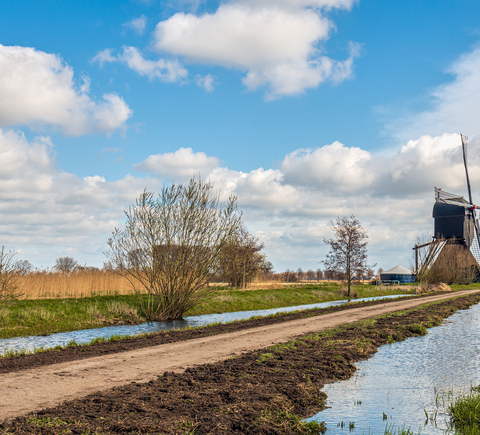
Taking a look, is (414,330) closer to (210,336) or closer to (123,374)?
(210,336)

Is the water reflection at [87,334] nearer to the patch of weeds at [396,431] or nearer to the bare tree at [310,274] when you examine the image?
the patch of weeds at [396,431]

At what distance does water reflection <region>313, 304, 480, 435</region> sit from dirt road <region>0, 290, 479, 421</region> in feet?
11.9

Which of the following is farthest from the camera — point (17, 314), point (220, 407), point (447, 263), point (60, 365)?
point (447, 263)

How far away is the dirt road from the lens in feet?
25.3

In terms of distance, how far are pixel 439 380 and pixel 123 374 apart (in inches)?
272

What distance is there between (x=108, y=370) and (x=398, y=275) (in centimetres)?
7672

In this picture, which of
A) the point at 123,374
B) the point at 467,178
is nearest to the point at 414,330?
the point at 123,374

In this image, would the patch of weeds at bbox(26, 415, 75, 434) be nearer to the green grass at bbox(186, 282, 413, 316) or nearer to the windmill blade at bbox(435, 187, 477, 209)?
the green grass at bbox(186, 282, 413, 316)

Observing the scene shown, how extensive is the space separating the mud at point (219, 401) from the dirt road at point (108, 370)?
63 cm

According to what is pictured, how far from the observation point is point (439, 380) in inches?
368

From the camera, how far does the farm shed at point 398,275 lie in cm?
7775


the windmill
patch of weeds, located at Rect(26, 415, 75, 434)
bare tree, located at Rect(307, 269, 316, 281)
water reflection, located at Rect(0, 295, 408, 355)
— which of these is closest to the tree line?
water reflection, located at Rect(0, 295, 408, 355)

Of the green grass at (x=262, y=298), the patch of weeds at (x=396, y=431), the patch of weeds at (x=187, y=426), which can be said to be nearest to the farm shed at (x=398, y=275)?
the green grass at (x=262, y=298)

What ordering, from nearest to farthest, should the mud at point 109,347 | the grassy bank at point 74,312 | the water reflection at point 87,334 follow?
the mud at point 109,347, the water reflection at point 87,334, the grassy bank at point 74,312
